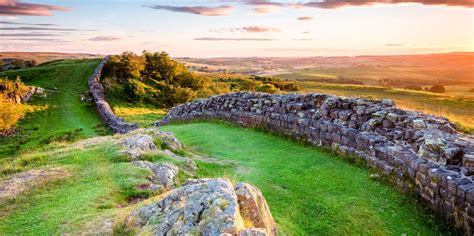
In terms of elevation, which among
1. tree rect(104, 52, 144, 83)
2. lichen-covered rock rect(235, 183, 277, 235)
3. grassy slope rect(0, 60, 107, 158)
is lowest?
grassy slope rect(0, 60, 107, 158)

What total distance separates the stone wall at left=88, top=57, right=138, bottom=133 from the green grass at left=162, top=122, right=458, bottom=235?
1565 cm

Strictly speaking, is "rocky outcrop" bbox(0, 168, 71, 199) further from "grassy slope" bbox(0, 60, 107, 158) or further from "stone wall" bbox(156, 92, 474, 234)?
"grassy slope" bbox(0, 60, 107, 158)

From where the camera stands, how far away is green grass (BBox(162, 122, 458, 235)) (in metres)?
7.93

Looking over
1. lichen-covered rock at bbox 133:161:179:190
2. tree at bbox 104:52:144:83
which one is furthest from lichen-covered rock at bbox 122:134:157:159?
tree at bbox 104:52:144:83

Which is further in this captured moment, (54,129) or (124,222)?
(54,129)

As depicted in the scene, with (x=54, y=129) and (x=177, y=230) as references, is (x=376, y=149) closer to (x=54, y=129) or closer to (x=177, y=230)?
(x=177, y=230)

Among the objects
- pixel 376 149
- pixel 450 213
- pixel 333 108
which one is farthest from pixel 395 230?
pixel 333 108

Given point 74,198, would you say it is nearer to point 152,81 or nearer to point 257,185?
point 257,185

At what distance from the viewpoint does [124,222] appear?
6082 mm

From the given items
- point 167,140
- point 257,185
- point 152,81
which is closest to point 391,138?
point 257,185

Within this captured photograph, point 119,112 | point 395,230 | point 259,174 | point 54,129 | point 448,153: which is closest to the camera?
point 395,230

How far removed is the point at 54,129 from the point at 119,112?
6409 mm

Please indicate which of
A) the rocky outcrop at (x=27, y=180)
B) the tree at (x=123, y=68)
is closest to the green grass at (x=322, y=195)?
the rocky outcrop at (x=27, y=180)

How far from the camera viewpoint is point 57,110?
39.5 m
